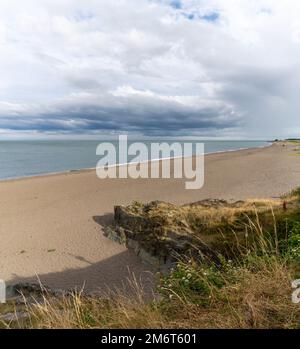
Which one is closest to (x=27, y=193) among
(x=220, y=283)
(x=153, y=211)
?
(x=153, y=211)

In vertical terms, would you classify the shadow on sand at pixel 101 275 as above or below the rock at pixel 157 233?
below

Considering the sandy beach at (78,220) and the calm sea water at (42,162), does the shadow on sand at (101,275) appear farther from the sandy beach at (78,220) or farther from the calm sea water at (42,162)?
the calm sea water at (42,162)

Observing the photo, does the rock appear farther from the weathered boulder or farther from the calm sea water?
the calm sea water

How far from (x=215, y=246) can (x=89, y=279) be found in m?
4.04

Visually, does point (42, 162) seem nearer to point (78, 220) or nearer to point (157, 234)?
point (78, 220)

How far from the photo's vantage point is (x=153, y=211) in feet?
39.3

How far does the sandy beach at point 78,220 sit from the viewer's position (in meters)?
10.4

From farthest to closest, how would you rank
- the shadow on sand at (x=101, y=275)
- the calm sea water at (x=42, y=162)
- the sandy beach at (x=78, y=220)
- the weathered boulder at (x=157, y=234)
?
the calm sea water at (x=42, y=162) < the sandy beach at (x=78, y=220) < the weathered boulder at (x=157, y=234) < the shadow on sand at (x=101, y=275)

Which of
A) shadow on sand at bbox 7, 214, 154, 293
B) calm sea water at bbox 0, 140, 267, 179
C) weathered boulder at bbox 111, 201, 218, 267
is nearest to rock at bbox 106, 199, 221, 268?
weathered boulder at bbox 111, 201, 218, 267

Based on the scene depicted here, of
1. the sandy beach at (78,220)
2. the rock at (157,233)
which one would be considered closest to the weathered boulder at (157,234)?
the rock at (157,233)

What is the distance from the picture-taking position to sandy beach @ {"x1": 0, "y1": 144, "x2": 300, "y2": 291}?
1042cm

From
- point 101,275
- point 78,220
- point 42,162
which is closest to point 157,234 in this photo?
point 101,275

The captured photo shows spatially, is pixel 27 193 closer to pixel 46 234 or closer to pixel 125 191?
pixel 125 191
